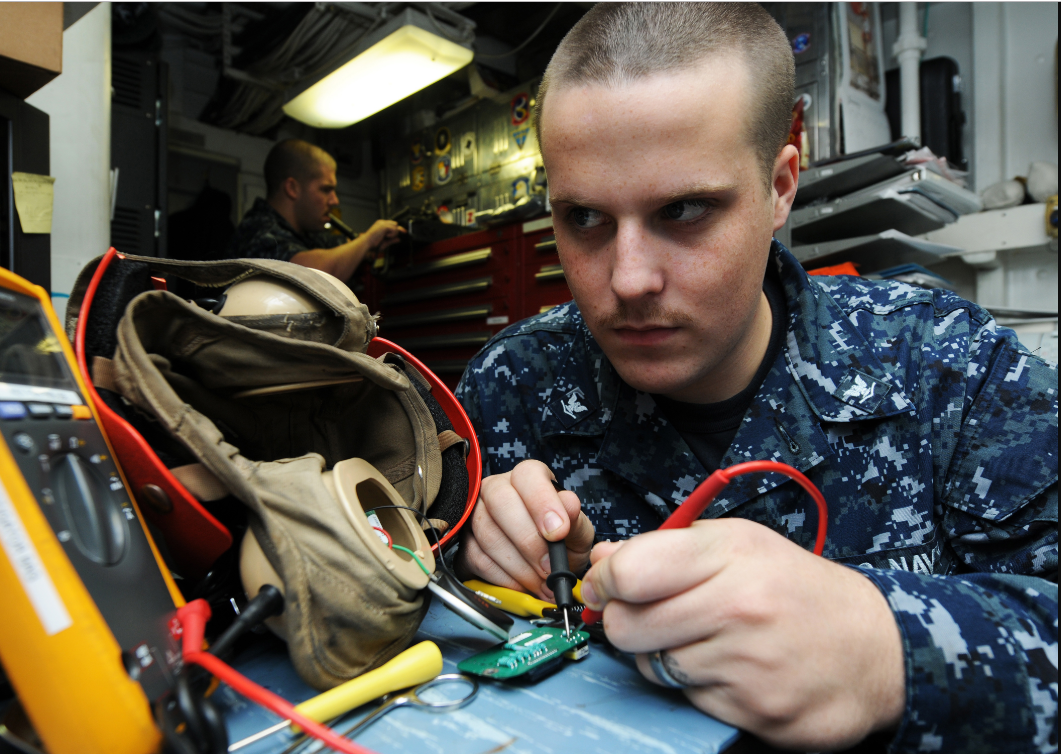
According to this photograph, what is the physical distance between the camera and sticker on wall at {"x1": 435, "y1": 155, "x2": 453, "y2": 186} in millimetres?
3446

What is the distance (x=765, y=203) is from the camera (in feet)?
2.17

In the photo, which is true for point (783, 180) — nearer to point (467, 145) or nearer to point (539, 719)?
point (539, 719)

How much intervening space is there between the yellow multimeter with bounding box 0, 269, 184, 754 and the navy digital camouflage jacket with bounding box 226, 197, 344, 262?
204 centimetres

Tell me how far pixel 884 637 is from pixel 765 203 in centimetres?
45

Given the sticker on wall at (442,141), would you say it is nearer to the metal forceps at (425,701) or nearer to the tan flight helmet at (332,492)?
the tan flight helmet at (332,492)

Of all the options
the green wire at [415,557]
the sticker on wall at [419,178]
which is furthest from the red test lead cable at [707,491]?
the sticker on wall at [419,178]

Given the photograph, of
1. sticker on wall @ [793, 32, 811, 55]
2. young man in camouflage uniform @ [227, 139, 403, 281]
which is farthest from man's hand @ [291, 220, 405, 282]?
sticker on wall @ [793, 32, 811, 55]

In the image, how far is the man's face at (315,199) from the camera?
8.78 feet

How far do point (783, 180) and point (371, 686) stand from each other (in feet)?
2.32

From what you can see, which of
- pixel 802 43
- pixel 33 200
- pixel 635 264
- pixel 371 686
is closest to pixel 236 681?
pixel 371 686

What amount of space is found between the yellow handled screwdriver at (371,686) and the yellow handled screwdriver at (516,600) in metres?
0.12

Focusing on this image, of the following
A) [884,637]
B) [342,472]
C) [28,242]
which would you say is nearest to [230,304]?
[342,472]

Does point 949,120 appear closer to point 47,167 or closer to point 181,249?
point 47,167

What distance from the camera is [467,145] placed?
3283 mm
